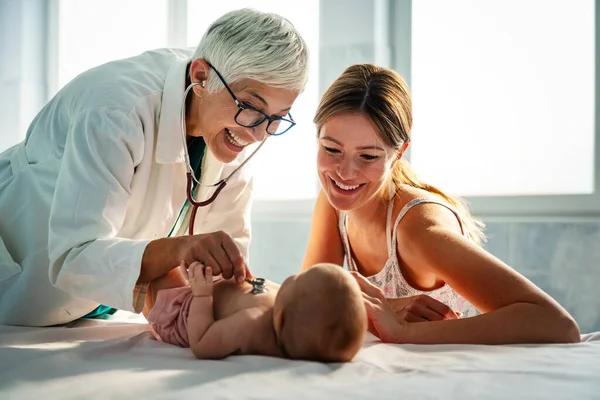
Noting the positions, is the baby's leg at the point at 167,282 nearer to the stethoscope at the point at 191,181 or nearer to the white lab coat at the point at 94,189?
the white lab coat at the point at 94,189

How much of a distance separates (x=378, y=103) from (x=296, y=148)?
1.68 metres

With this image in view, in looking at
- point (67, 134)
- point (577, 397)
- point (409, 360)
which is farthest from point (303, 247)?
point (577, 397)

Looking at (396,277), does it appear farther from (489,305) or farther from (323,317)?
(323,317)

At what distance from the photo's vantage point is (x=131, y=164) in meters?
1.73

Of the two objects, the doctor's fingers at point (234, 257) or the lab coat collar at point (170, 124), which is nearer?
the doctor's fingers at point (234, 257)

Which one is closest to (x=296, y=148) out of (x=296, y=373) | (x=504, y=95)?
(x=504, y=95)

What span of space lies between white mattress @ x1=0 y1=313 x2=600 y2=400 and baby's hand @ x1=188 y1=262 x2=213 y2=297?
136 mm

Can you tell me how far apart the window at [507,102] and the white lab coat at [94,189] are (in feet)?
4.54

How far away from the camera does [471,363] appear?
4.33ft

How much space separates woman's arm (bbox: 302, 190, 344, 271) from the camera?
2.19 meters

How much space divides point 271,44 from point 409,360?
0.85 metres

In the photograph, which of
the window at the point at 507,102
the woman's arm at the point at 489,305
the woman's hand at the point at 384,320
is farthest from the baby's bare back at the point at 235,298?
the window at the point at 507,102

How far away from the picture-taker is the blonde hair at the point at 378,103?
6.36 feet

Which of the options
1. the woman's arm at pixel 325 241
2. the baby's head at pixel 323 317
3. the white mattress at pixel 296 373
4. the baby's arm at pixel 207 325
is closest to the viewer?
the white mattress at pixel 296 373
